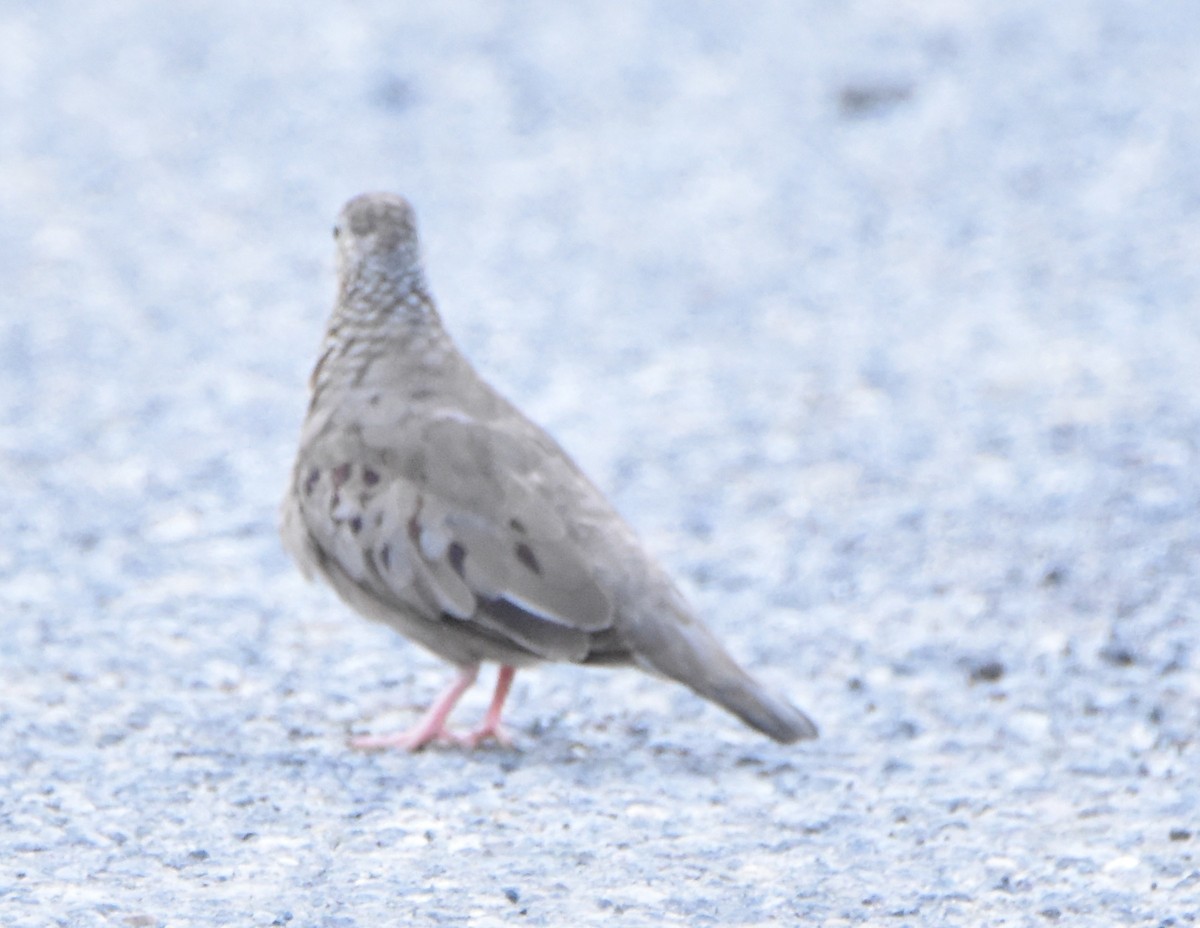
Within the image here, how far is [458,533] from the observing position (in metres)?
6.45

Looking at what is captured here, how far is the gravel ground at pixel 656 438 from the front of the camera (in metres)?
5.68

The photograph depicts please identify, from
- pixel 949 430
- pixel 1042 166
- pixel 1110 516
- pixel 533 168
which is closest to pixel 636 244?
pixel 533 168

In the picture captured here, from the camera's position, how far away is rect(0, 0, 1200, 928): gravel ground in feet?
18.6

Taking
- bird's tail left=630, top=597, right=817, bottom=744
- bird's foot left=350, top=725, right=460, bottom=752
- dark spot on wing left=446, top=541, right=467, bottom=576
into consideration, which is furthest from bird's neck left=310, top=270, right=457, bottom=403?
bird's tail left=630, top=597, right=817, bottom=744

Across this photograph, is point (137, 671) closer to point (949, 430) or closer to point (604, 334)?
point (949, 430)

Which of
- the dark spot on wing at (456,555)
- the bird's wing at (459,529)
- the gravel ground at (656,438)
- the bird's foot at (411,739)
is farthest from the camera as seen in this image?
the bird's foot at (411,739)

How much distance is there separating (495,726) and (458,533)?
2.19 ft

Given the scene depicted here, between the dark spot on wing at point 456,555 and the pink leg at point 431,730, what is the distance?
424 mm

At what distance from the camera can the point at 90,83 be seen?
17312 mm

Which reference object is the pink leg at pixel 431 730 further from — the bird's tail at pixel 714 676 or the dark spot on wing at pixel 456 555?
the bird's tail at pixel 714 676

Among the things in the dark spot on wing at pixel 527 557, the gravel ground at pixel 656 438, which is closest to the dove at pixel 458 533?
the dark spot on wing at pixel 527 557

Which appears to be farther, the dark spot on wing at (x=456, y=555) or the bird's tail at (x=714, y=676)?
the dark spot on wing at (x=456, y=555)

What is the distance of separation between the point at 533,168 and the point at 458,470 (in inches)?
361

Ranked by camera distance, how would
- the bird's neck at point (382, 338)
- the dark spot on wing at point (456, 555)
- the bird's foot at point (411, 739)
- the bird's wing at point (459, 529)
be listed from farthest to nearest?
the bird's neck at point (382, 338) → the bird's foot at point (411, 739) → the dark spot on wing at point (456, 555) → the bird's wing at point (459, 529)
